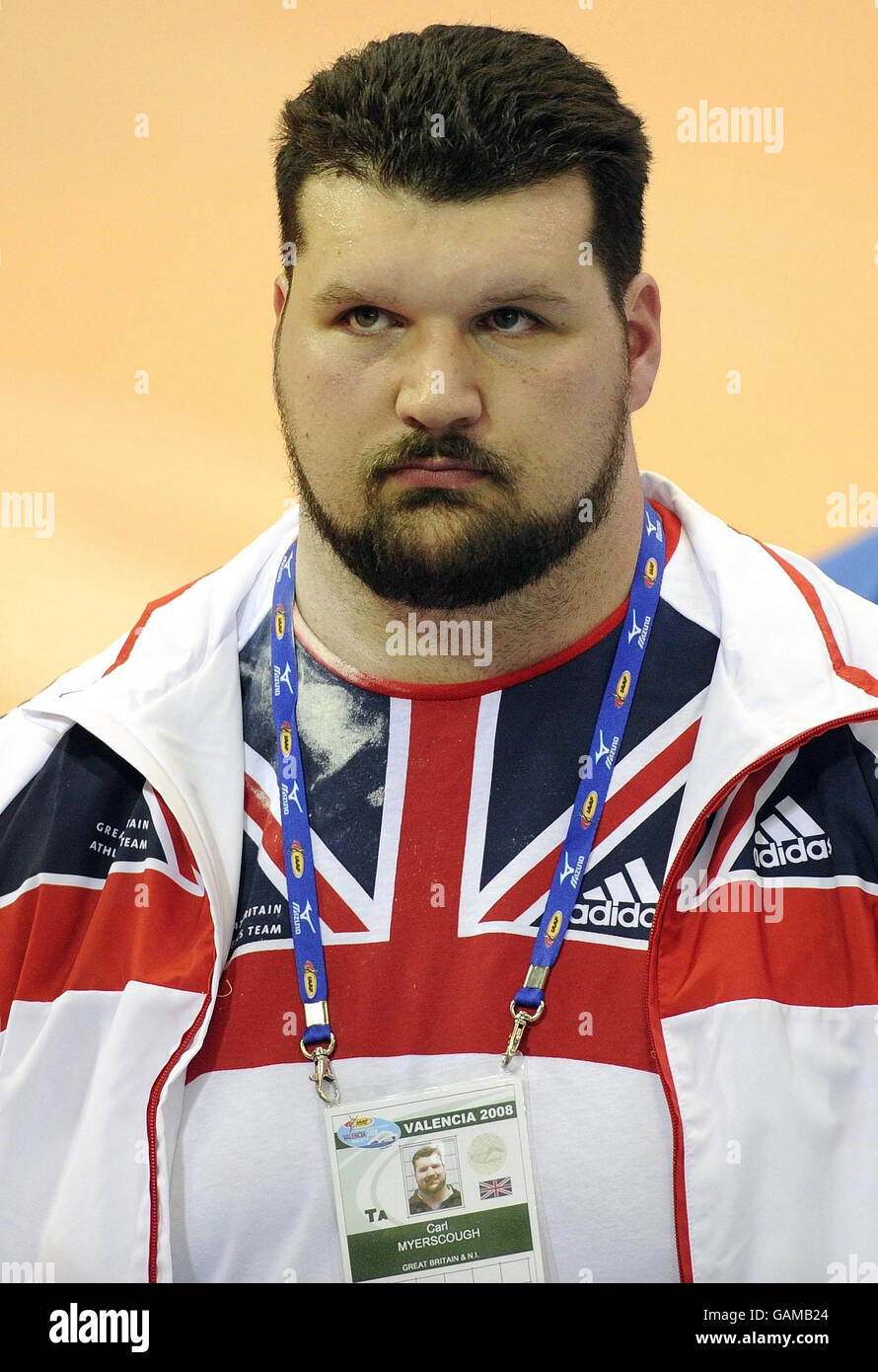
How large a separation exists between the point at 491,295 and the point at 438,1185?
0.85 meters

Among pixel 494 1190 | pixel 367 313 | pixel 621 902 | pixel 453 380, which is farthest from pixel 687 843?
pixel 367 313

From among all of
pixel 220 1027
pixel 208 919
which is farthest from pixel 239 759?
pixel 220 1027

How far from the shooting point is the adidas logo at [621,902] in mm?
1497

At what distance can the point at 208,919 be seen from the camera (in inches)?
60.6

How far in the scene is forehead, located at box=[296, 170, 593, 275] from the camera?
1.47 m

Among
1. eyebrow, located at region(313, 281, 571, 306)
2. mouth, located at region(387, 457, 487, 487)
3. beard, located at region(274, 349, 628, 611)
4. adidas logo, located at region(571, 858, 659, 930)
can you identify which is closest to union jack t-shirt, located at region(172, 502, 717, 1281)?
adidas logo, located at region(571, 858, 659, 930)

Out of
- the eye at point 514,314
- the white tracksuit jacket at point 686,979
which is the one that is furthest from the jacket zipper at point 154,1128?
the eye at point 514,314

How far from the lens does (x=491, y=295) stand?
1.47 m

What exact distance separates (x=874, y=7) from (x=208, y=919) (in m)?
2.18

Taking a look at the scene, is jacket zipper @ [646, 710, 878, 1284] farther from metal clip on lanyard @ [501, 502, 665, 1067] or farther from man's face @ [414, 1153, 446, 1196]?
man's face @ [414, 1153, 446, 1196]

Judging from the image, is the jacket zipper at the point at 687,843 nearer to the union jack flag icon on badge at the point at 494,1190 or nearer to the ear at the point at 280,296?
the union jack flag icon on badge at the point at 494,1190

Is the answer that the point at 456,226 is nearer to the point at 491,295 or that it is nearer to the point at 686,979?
the point at 491,295

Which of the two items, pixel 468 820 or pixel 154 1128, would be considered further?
pixel 468 820

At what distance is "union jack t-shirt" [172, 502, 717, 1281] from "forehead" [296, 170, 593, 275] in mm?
417
